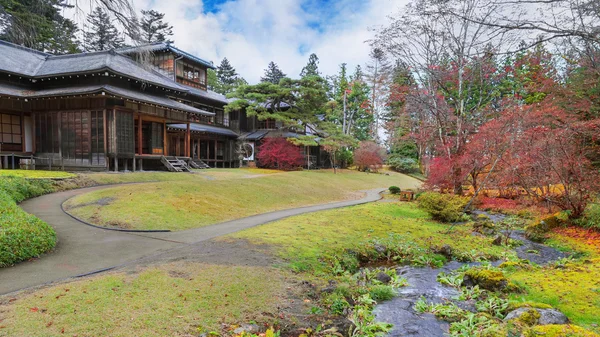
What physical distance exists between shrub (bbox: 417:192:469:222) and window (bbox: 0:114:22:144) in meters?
23.2

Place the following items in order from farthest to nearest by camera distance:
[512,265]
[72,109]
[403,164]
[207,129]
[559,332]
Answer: [403,164]
[207,129]
[72,109]
[512,265]
[559,332]

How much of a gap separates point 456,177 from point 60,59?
26.3 meters

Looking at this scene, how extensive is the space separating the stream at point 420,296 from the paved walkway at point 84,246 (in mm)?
4964

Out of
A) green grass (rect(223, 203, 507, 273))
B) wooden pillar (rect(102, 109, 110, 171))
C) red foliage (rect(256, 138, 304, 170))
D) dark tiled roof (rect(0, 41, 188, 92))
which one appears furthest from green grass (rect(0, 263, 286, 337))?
red foliage (rect(256, 138, 304, 170))

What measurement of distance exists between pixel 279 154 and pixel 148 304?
1017 inches

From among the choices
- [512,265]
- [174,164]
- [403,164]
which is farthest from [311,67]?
[512,265]

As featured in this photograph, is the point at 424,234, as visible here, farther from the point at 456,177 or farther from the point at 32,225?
the point at 32,225

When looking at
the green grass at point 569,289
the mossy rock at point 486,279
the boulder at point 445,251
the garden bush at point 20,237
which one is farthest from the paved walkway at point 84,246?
the green grass at point 569,289

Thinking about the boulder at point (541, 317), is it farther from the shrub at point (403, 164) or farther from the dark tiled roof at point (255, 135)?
the shrub at point (403, 164)

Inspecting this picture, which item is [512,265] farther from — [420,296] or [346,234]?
[346,234]

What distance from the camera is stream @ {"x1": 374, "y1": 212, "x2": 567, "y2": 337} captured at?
5246 millimetres

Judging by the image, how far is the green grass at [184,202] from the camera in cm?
988

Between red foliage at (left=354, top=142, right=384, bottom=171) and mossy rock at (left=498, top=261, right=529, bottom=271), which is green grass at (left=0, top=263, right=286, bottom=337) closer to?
mossy rock at (left=498, top=261, right=529, bottom=271)

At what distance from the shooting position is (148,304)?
450 cm
